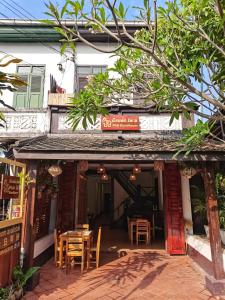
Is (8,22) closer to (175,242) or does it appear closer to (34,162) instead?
(34,162)

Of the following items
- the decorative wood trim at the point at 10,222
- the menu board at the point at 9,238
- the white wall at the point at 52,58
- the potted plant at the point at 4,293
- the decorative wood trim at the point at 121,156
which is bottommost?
the potted plant at the point at 4,293

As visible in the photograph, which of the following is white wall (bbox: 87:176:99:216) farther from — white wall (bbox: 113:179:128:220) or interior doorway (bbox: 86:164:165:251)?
white wall (bbox: 113:179:128:220)

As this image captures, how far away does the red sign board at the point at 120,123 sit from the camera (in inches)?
289

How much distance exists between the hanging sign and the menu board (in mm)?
583

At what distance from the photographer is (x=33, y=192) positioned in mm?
5328

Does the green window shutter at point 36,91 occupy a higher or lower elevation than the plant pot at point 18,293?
higher

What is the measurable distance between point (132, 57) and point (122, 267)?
490 centimetres

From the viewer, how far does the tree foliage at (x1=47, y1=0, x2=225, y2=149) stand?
10.6ft

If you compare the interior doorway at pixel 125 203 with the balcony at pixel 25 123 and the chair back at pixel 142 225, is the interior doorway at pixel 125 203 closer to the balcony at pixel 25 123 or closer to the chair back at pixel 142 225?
the chair back at pixel 142 225

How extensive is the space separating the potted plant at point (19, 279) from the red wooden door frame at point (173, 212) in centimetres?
418

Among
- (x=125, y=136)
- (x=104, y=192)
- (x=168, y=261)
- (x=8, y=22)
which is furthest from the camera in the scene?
(x=104, y=192)

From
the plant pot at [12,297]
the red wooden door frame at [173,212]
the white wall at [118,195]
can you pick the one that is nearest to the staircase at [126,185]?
the white wall at [118,195]

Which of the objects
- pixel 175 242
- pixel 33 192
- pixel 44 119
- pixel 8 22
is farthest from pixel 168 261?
pixel 8 22

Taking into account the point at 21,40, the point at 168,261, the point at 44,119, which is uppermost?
the point at 21,40
